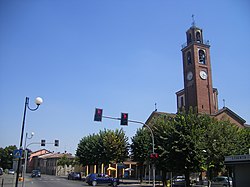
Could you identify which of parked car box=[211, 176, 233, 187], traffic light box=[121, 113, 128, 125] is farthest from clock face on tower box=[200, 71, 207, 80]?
traffic light box=[121, 113, 128, 125]

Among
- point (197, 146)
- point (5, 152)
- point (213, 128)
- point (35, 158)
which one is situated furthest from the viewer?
point (35, 158)

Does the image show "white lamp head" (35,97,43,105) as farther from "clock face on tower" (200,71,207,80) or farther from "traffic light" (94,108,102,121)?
"clock face on tower" (200,71,207,80)

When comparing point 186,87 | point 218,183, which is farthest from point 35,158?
point 218,183

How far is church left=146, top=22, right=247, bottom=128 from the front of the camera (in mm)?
52812

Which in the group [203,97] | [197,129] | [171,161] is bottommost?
[171,161]

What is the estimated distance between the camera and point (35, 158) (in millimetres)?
112188

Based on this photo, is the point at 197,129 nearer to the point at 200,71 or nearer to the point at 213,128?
the point at 213,128

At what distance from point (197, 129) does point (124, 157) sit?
852 inches

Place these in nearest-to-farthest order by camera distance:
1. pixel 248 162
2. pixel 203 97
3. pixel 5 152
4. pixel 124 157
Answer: pixel 248 162, pixel 124 157, pixel 203 97, pixel 5 152

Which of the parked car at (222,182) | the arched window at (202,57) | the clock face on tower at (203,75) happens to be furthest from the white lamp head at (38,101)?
the arched window at (202,57)

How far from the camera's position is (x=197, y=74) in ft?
177

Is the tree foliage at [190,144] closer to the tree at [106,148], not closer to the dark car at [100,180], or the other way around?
the dark car at [100,180]

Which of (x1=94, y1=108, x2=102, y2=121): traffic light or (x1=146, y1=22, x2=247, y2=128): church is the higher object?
(x1=146, y1=22, x2=247, y2=128): church

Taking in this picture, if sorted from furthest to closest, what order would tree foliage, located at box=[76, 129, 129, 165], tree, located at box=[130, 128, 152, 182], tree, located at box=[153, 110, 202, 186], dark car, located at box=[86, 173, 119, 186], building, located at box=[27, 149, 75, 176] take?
building, located at box=[27, 149, 75, 176], tree foliage, located at box=[76, 129, 129, 165], tree, located at box=[130, 128, 152, 182], dark car, located at box=[86, 173, 119, 186], tree, located at box=[153, 110, 202, 186]
